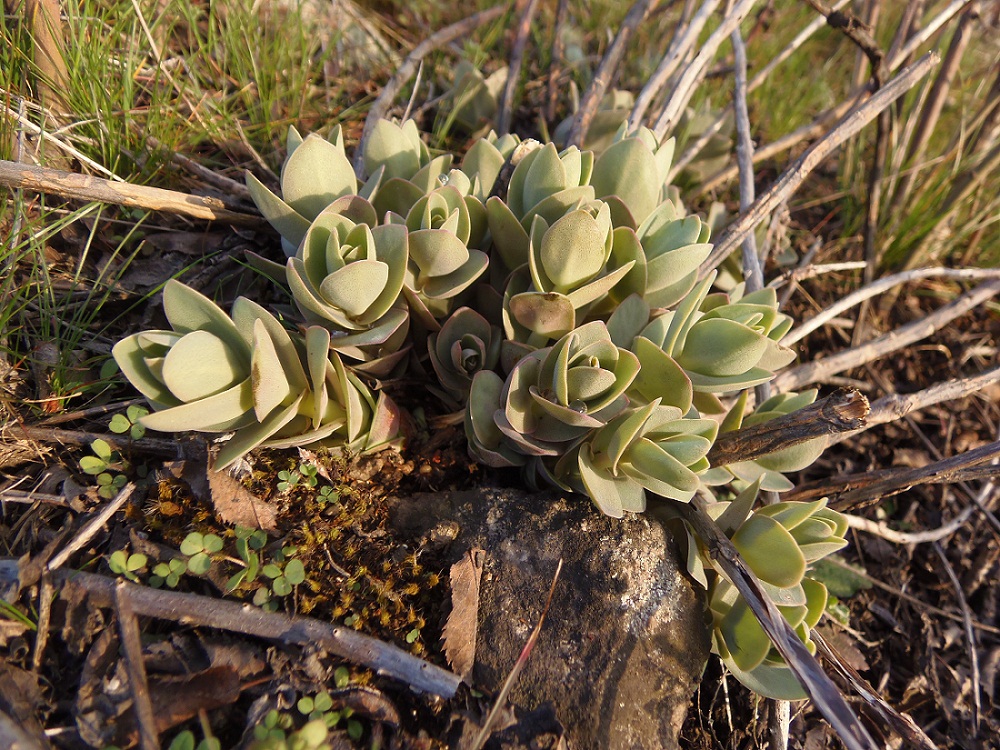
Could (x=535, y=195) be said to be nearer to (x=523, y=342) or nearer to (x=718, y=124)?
(x=523, y=342)

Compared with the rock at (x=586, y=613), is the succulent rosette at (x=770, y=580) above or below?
above

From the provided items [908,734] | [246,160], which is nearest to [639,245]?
[908,734]

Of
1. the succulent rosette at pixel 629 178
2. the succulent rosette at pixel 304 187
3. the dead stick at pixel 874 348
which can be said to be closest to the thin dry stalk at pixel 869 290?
the dead stick at pixel 874 348

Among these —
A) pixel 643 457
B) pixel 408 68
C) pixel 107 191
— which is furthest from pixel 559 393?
pixel 408 68

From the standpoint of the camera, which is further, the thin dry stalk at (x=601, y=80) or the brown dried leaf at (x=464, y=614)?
the thin dry stalk at (x=601, y=80)

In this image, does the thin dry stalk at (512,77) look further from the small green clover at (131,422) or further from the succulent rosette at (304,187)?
the small green clover at (131,422)

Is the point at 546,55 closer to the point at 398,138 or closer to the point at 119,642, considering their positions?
the point at 398,138

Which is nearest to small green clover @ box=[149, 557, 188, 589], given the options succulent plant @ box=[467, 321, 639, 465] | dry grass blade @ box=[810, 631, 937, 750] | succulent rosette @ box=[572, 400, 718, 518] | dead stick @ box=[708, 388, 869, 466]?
succulent plant @ box=[467, 321, 639, 465]

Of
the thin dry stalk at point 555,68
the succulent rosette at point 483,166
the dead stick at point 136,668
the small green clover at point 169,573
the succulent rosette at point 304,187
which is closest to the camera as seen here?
the dead stick at point 136,668
